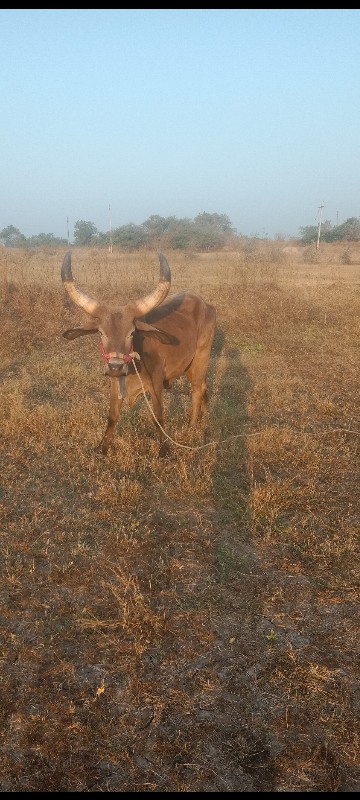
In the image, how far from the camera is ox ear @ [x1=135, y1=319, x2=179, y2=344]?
562 centimetres

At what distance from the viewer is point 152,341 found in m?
6.24

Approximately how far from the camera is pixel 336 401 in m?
8.16

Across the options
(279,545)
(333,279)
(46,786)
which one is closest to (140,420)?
(279,545)

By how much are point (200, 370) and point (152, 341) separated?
5.18ft

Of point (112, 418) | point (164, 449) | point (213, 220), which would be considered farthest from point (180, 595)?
point (213, 220)

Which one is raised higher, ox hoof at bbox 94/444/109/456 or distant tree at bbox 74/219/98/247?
distant tree at bbox 74/219/98/247

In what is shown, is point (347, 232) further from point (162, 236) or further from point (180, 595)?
point (180, 595)

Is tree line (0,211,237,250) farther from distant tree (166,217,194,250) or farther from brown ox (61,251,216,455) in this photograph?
brown ox (61,251,216,455)

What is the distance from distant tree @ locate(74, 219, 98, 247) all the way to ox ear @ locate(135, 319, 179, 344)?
39.6 meters

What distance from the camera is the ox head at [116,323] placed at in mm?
5336

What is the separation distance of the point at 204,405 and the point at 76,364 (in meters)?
2.93

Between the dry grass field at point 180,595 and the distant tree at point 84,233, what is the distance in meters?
38.8

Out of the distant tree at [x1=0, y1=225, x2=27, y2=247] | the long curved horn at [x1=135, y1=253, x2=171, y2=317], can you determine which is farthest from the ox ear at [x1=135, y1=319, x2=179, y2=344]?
the distant tree at [x1=0, y1=225, x2=27, y2=247]

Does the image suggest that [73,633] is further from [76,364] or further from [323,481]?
[76,364]
